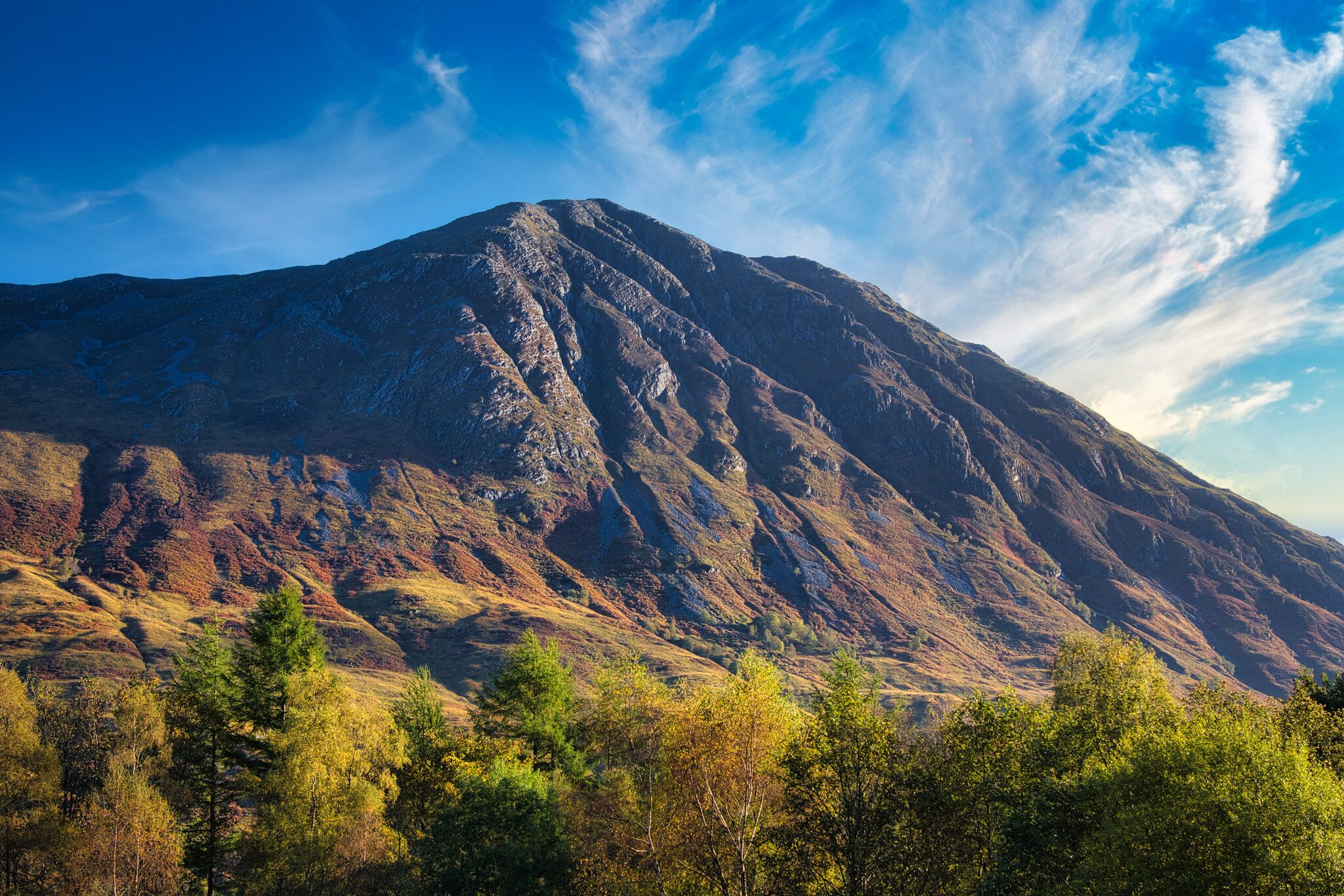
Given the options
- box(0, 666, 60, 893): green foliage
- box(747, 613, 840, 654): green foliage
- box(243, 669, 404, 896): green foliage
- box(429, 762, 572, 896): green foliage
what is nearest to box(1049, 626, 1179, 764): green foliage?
box(429, 762, 572, 896): green foliage

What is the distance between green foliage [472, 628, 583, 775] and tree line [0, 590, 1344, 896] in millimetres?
171

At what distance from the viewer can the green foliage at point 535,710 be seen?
38.7m

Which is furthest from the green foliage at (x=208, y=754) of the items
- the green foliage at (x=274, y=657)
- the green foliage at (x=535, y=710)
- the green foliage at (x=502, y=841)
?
the green foliage at (x=535, y=710)

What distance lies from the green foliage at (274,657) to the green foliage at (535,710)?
11151mm

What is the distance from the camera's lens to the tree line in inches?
699

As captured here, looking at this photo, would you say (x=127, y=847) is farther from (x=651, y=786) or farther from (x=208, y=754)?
(x=651, y=786)

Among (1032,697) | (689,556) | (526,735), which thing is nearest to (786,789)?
(526,735)

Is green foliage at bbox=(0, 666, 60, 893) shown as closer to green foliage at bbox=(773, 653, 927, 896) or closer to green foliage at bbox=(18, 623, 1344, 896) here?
green foliage at bbox=(18, 623, 1344, 896)

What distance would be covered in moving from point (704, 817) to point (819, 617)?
7012 inches

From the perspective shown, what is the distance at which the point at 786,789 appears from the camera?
2078 centimetres

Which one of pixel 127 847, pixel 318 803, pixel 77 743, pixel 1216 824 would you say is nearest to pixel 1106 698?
pixel 1216 824

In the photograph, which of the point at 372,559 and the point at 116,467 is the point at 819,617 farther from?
the point at 116,467

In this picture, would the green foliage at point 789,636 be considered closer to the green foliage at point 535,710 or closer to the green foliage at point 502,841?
the green foliage at point 535,710

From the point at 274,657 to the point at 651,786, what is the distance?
941 inches
